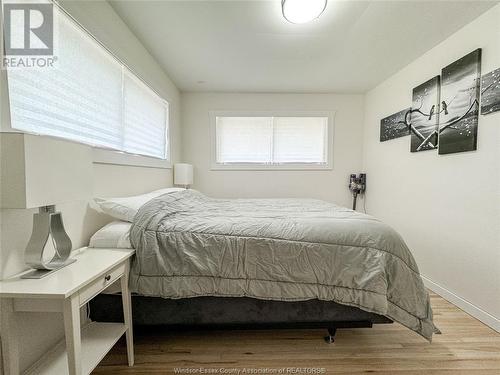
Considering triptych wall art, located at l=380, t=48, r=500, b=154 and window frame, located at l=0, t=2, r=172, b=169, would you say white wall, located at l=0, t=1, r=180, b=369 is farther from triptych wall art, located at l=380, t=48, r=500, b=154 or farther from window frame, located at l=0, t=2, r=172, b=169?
triptych wall art, located at l=380, t=48, r=500, b=154

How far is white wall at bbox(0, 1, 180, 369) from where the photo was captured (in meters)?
1.06

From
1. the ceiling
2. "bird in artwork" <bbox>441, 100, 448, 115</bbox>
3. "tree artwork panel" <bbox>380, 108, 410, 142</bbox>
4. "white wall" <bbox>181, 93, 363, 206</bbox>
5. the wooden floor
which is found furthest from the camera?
"white wall" <bbox>181, 93, 363, 206</bbox>

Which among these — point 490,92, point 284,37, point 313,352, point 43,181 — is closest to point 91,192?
point 43,181

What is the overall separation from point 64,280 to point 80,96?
121cm

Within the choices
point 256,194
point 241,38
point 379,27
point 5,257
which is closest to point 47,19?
point 5,257

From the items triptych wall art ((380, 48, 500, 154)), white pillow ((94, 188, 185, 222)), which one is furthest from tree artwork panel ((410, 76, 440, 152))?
white pillow ((94, 188, 185, 222))

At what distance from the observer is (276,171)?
388 cm

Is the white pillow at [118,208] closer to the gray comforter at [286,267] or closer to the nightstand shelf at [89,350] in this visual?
the gray comforter at [286,267]

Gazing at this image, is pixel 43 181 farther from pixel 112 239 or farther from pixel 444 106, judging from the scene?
pixel 444 106

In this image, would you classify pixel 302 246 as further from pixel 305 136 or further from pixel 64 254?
pixel 305 136

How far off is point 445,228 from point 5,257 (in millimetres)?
3259

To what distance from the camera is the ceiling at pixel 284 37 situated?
6.07 ft

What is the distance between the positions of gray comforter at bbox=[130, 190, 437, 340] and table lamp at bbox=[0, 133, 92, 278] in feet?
1.39

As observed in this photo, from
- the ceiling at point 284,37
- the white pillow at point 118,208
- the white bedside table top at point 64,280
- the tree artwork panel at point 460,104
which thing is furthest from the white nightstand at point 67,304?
the tree artwork panel at point 460,104
